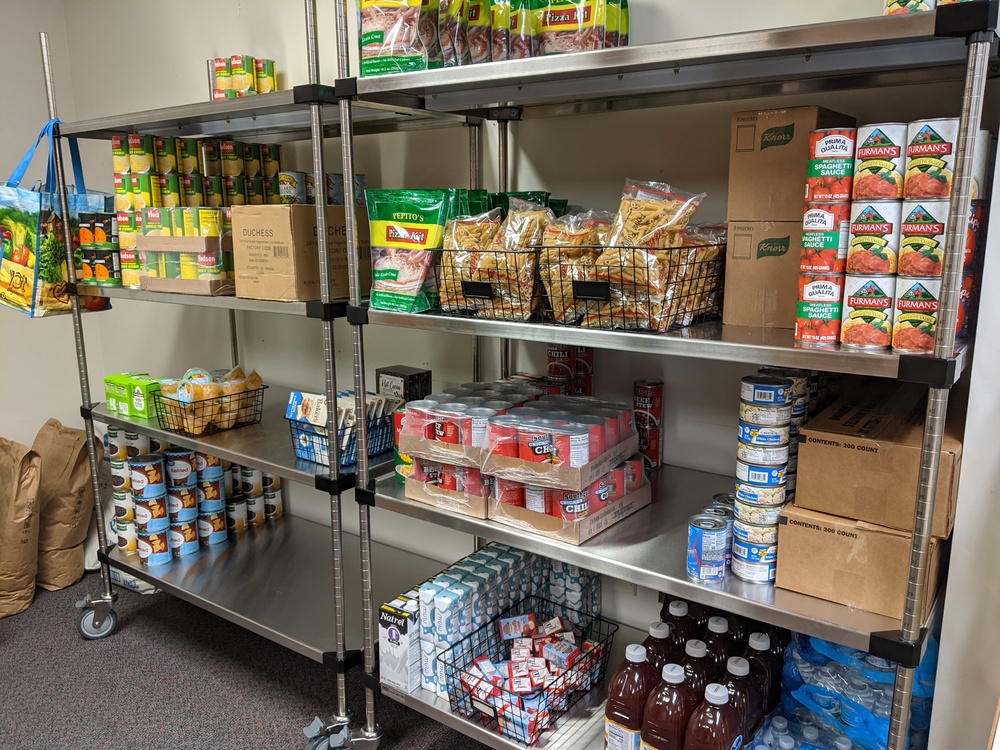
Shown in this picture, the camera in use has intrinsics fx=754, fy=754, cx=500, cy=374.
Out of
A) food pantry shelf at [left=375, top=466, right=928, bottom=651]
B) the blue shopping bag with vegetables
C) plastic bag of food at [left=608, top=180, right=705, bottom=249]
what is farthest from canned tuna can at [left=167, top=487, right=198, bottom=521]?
plastic bag of food at [left=608, top=180, right=705, bottom=249]

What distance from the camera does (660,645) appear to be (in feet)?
5.65

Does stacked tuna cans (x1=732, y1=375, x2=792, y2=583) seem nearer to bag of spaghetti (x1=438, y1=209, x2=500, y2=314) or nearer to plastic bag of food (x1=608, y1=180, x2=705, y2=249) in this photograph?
plastic bag of food (x1=608, y1=180, x2=705, y2=249)

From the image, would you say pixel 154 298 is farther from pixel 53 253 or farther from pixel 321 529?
pixel 321 529

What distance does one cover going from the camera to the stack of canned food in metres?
1.18

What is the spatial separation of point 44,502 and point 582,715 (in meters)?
2.50

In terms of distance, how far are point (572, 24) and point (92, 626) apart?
264 cm

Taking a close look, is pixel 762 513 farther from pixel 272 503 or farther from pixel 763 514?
pixel 272 503

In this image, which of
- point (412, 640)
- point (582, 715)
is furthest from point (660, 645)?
point (412, 640)

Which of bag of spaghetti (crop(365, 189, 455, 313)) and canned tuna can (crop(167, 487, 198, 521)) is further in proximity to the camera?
canned tuna can (crop(167, 487, 198, 521))

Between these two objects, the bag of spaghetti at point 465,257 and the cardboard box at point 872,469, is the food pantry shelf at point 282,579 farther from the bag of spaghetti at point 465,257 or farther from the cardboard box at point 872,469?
the cardboard box at point 872,469

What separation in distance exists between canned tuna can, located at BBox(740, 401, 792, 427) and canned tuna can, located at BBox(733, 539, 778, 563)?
24 cm

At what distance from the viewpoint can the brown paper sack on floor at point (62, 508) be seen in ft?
10.3

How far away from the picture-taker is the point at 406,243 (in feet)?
5.94

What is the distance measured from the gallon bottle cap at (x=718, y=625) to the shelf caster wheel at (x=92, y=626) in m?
2.25
